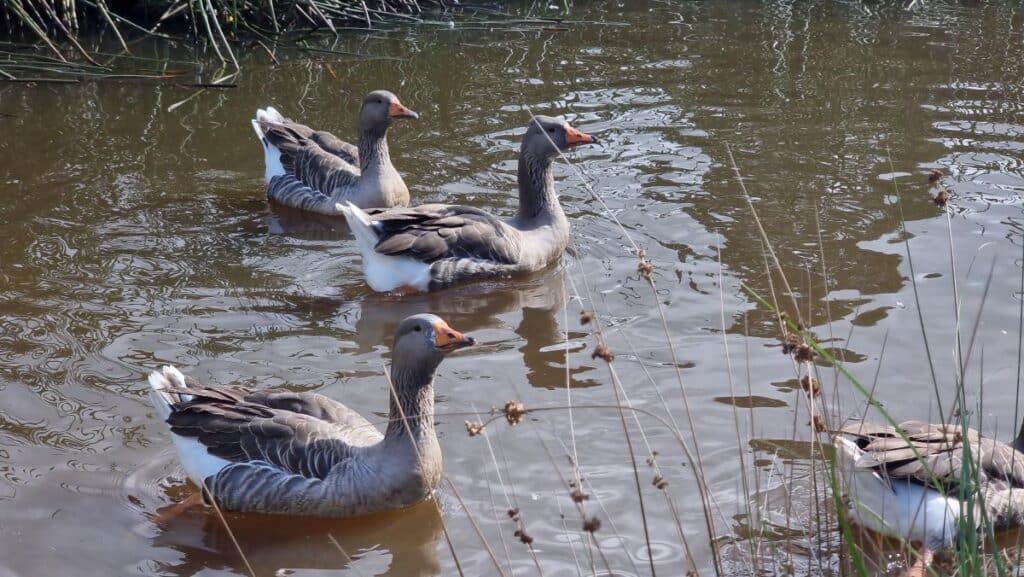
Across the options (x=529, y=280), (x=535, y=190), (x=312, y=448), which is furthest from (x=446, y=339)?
(x=535, y=190)

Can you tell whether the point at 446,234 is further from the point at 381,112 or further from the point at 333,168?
the point at 333,168

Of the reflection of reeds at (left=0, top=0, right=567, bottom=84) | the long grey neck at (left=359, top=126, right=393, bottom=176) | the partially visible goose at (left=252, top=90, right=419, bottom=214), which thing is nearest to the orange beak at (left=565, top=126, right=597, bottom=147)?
the partially visible goose at (left=252, top=90, right=419, bottom=214)

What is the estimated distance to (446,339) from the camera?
6.11 meters

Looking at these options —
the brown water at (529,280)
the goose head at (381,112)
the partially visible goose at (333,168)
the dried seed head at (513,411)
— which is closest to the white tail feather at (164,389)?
the brown water at (529,280)

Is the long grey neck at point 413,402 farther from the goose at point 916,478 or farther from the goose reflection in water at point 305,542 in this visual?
the goose at point 916,478

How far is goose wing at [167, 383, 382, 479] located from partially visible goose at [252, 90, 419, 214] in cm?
409

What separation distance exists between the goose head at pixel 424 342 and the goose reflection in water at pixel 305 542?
0.74 metres

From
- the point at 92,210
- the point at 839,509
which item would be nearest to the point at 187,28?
the point at 92,210

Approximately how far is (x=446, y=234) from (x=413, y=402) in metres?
2.83

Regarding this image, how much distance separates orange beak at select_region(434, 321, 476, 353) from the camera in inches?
239

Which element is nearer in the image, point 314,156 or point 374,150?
point 374,150

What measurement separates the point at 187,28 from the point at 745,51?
695cm

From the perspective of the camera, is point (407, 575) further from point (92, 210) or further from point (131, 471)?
point (92, 210)

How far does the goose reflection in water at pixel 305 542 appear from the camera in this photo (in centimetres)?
577
